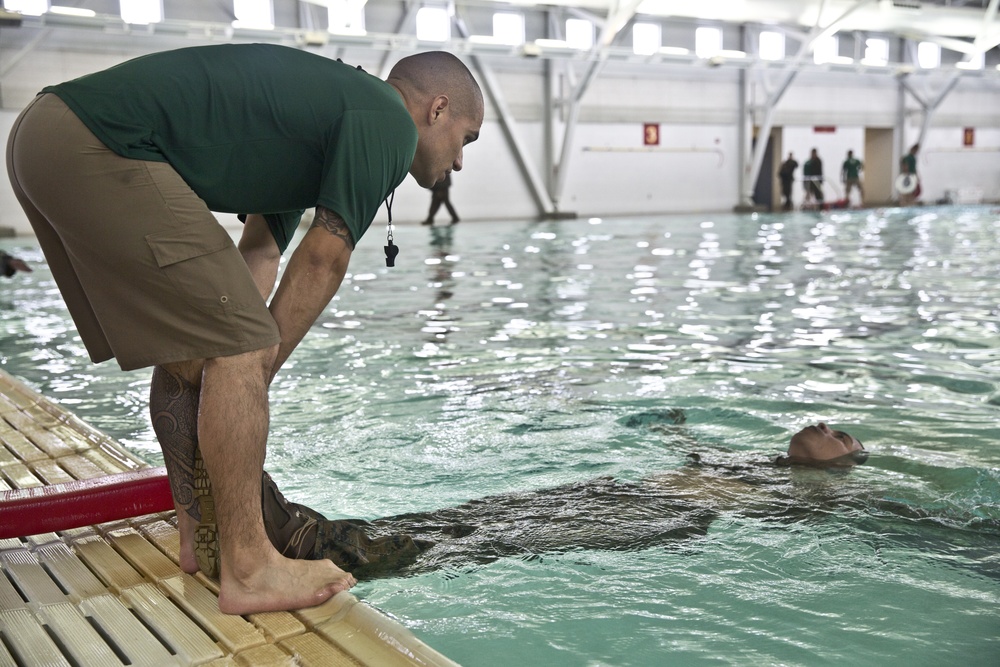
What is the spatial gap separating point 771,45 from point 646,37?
4535 mm

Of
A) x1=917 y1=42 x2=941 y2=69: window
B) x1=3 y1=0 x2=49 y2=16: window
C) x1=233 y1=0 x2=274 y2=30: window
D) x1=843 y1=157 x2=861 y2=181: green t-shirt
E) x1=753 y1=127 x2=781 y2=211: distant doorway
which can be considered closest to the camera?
x1=3 y1=0 x2=49 y2=16: window

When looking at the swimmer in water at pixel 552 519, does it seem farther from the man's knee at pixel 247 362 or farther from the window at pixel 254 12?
the window at pixel 254 12

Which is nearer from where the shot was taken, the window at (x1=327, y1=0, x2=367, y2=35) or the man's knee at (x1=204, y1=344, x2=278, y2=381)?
the man's knee at (x1=204, y1=344, x2=278, y2=381)

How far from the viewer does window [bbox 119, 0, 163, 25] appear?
2044cm

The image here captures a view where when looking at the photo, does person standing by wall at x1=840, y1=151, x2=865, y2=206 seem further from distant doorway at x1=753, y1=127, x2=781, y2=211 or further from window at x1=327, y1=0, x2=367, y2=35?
A: window at x1=327, y1=0, x2=367, y2=35

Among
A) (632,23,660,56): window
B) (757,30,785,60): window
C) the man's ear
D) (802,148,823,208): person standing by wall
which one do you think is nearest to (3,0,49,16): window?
(632,23,660,56): window

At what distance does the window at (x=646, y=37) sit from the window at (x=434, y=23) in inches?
227

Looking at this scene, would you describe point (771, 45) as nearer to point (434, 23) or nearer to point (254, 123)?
point (434, 23)

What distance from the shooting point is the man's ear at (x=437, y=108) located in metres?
2.21

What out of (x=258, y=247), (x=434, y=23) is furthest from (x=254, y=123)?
(x=434, y=23)

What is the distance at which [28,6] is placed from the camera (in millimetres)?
19391

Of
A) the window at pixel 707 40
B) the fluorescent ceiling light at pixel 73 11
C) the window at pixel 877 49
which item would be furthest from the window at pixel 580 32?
the fluorescent ceiling light at pixel 73 11

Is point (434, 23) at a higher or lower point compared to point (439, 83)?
higher

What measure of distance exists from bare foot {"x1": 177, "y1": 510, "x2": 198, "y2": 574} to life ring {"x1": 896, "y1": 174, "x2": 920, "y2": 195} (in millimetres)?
30641
